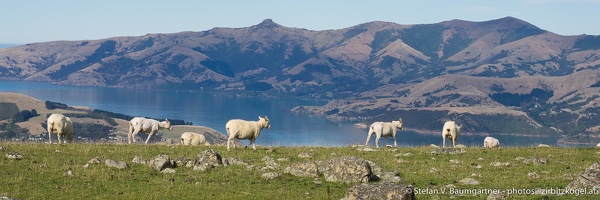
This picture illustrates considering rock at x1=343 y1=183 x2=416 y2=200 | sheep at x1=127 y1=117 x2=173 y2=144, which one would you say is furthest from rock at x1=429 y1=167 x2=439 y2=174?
sheep at x1=127 y1=117 x2=173 y2=144

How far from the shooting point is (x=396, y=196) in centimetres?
1952

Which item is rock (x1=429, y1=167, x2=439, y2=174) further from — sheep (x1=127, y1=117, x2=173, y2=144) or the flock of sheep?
sheep (x1=127, y1=117, x2=173, y2=144)

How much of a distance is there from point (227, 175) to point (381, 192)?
335 inches

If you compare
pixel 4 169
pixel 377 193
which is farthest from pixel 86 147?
pixel 377 193

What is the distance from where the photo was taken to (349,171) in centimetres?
2550

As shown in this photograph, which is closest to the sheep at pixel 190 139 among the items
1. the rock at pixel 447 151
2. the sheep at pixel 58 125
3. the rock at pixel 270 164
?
the sheep at pixel 58 125

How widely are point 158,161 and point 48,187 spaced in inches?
199

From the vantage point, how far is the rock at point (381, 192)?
64.1 ft

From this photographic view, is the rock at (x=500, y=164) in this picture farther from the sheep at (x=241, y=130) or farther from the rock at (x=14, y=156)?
the rock at (x=14, y=156)

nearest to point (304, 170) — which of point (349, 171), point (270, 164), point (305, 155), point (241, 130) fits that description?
Answer: point (349, 171)

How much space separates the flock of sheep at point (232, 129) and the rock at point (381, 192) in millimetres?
15601

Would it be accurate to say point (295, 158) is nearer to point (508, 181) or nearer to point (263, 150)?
point (263, 150)

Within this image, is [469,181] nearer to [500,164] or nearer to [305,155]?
[500,164]

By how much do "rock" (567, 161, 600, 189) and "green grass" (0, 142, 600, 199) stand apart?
0.96m
